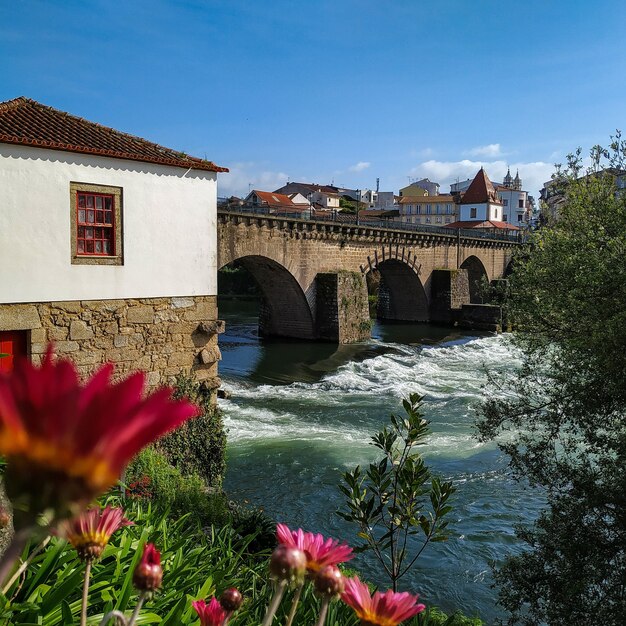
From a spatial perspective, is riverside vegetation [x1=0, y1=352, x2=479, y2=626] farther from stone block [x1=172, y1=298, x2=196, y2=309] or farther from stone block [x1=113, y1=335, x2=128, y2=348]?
stone block [x1=172, y1=298, x2=196, y2=309]

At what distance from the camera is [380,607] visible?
1.76 meters

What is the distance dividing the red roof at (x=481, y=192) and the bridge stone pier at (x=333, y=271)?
3687cm

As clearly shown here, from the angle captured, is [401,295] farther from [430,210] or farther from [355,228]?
[430,210]

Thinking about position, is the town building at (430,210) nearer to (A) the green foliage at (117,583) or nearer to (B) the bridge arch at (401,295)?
(B) the bridge arch at (401,295)

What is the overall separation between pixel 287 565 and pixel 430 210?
98.6m

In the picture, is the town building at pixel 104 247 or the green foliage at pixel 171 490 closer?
the green foliage at pixel 171 490

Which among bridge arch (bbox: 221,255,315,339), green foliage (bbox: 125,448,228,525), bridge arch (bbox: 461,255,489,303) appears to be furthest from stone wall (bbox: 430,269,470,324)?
green foliage (bbox: 125,448,228,525)

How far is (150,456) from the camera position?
941cm

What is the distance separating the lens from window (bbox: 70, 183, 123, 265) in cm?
991

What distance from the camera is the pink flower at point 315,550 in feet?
6.32

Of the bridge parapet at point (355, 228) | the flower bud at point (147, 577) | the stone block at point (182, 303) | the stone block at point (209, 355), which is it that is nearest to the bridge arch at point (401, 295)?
the bridge parapet at point (355, 228)

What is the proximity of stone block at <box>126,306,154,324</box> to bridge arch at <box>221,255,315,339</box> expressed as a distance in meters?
18.5

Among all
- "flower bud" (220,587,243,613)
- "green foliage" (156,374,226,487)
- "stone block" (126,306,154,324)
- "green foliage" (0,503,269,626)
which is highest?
"stone block" (126,306,154,324)

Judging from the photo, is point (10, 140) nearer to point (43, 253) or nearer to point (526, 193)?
point (43, 253)
